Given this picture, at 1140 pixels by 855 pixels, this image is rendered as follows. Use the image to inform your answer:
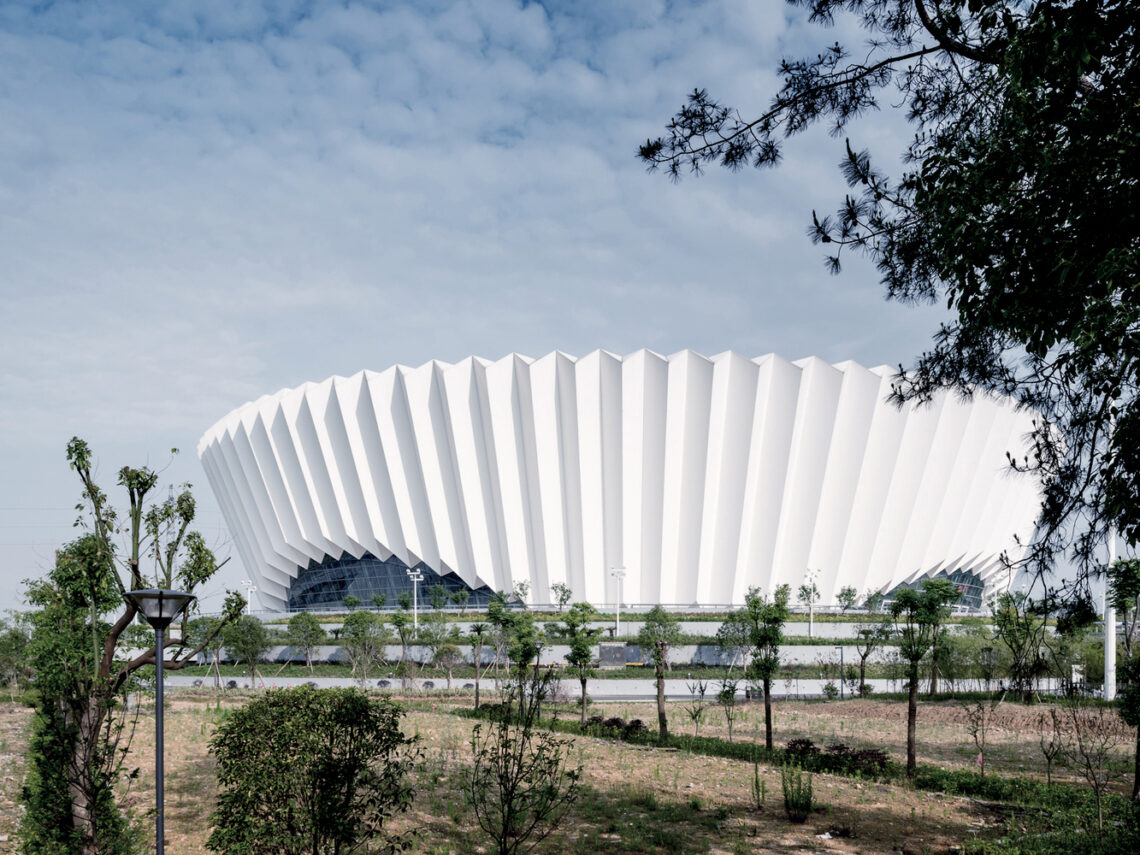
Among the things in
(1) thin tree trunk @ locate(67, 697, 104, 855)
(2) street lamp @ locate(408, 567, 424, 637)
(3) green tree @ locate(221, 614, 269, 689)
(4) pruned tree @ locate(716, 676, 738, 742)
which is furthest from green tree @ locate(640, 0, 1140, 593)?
(2) street lamp @ locate(408, 567, 424, 637)

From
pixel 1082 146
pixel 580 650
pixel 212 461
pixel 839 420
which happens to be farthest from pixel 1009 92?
pixel 212 461

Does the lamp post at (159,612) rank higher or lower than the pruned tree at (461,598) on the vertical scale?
higher

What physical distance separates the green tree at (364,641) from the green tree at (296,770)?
102 feet

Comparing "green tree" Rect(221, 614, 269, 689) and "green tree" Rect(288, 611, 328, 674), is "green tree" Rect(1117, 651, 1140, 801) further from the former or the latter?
"green tree" Rect(288, 611, 328, 674)

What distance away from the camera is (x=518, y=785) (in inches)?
494

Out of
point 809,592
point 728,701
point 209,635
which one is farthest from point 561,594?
point 209,635

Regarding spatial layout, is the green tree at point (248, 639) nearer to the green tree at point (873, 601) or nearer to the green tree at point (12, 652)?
the green tree at point (12, 652)

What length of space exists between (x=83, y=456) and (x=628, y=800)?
9867 millimetres

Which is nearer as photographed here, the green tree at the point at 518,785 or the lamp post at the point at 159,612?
the lamp post at the point at 159,612

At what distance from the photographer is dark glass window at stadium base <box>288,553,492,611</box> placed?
→ 2379 inches

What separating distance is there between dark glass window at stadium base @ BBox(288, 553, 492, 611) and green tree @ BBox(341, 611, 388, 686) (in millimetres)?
15817

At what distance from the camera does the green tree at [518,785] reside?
806 cm

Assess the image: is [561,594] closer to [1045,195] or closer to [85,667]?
[85,667]

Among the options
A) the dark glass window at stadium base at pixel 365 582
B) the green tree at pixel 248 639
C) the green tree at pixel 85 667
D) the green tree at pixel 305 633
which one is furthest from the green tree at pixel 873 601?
the green tree at pixel 85 667
